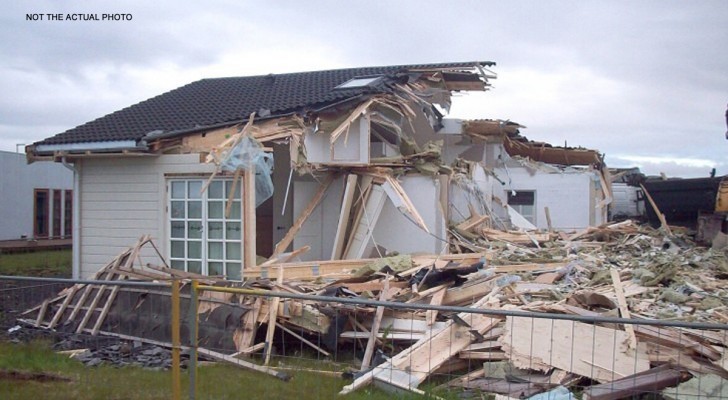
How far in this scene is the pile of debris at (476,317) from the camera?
7.35m

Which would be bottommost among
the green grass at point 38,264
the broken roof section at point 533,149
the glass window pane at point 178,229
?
the green grass at point 38,264

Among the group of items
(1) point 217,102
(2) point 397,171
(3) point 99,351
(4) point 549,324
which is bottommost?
(3) point 99,351

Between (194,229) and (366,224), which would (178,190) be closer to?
(194,229)

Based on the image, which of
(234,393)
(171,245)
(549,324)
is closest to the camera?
(234,393)

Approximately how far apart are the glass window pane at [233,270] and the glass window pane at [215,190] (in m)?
1.33

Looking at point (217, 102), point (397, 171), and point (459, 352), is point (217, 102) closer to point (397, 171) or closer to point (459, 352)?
point (397, 171)

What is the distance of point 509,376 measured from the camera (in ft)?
24.6

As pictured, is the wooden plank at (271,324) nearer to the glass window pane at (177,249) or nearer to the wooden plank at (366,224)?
the wooden plank at (366,224)

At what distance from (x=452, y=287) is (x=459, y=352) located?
7.96 feet

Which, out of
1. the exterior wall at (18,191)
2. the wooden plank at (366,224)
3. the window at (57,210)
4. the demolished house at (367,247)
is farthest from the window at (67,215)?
the wooden plank at (366,224)

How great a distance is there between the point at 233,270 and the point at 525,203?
1284cm

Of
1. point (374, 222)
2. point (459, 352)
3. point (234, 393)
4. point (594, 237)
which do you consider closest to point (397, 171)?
point (374, 222)

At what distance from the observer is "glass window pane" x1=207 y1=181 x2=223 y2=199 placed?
13781mm

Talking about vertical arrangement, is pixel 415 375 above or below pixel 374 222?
below
